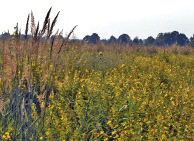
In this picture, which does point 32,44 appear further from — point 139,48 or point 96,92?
point 139,48

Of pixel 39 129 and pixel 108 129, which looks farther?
pixel 108 129

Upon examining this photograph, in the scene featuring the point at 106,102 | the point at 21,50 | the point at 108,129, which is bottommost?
the point at 108,129

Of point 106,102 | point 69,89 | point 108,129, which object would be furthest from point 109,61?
point 108,129

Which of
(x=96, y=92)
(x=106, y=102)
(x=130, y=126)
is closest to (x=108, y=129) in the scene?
(x=130, y=126)

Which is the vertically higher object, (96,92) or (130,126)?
(96,92)

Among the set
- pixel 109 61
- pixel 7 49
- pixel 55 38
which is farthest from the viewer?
pixel 109 61

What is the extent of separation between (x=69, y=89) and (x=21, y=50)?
168 cm

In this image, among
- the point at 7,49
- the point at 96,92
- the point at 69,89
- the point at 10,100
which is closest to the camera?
the point at 7,49

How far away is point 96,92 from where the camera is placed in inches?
127

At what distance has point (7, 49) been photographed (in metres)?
2.04

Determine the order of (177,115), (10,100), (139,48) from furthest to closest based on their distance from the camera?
(139,48) → (177,115) → (10,100)

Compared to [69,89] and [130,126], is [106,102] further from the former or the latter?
[69,89]

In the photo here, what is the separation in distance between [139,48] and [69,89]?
8979mm

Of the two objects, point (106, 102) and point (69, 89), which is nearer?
point (106, 102)
